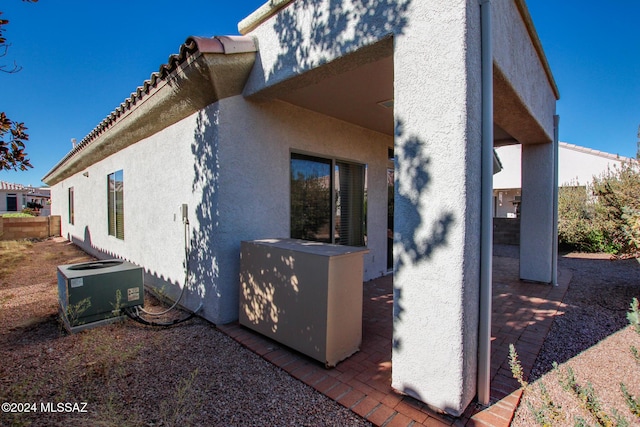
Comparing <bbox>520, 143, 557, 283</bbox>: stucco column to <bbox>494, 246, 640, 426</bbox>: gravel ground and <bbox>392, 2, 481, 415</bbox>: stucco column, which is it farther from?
<bbox>392, 2, 481, 415</bbox>: stucco column

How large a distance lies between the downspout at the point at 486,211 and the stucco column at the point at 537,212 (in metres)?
5.72

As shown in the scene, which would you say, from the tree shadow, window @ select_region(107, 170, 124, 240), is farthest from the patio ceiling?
window @ select_region(107, 170, 124, 240)

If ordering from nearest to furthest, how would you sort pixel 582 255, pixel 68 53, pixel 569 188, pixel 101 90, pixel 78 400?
pixel 78 400, pixel 68 53, pixel 582 255, pixel 569 188, pixel 101 90

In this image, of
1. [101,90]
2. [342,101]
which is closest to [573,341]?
[342,101]

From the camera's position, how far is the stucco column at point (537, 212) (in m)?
7.11

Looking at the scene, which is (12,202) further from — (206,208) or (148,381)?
(148,381)

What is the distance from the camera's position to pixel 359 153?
7.02 m

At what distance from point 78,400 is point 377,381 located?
3035 millimetres

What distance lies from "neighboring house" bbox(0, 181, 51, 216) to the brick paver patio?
46596 mm

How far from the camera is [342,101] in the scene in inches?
208

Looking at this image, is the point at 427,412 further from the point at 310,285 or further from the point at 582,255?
the point at 582,255

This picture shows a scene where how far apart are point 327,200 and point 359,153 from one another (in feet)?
4.88

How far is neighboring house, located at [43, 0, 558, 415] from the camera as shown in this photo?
2606mm

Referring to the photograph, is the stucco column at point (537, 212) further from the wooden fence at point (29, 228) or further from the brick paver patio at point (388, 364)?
the wooden fence at point (29, 228)
